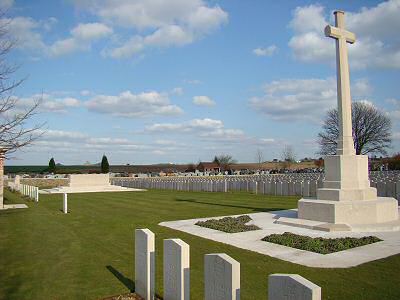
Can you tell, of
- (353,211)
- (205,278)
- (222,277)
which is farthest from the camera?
(353,211)

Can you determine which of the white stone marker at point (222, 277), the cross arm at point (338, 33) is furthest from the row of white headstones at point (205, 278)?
the cross arm at point (338, 33)

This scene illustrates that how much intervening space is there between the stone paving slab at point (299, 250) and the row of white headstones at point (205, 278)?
2987 mm

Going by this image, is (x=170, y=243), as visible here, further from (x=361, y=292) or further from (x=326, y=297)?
(x=361, y=292)

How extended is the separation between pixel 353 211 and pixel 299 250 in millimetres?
3365

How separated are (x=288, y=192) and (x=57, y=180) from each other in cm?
3185

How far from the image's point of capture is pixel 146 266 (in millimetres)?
5324

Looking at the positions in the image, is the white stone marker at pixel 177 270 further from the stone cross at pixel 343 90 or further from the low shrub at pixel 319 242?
the stone cross at pixel 343 90

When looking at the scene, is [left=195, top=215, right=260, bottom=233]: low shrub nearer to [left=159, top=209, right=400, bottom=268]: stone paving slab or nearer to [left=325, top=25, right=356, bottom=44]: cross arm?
[left=159, top=209, right=400, bottom=268]: stone paving slab

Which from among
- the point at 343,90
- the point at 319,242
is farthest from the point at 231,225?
the point at 343,90

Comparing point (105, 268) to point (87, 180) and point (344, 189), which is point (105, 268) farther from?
point (87, 180)

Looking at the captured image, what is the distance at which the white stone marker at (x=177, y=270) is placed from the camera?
14.6 feet

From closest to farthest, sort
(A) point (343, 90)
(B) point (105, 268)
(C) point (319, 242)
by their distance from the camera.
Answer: (B) point (105, 268)
(C) point (319, 242)
(A) point (343, 90)

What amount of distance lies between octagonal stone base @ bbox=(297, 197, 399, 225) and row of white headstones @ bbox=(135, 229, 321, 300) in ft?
21.9

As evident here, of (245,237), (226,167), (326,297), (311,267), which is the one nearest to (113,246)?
(245,237)
